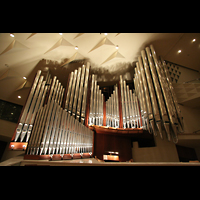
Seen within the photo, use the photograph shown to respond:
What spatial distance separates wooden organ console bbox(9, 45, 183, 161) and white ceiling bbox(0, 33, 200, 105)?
660 mm

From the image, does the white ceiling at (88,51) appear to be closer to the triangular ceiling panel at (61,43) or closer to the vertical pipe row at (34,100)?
the triangular ceiling panel at (61,43)

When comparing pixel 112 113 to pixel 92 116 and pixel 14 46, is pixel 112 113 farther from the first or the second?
pixel 14 46

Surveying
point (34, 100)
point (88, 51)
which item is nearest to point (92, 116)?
point (34, 100)

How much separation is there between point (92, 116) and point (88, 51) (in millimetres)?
3515

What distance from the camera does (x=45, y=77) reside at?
7305 mm

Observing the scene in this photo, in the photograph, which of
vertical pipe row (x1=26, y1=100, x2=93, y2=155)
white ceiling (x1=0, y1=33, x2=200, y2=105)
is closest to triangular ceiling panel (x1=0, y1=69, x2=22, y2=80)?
white ceiling (x1=0, y1=33, x2=200, y2=105)

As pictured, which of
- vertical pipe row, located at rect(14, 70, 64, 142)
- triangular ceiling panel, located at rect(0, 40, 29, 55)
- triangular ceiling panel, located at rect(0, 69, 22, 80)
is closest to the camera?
vertical pipe row, located at rect(14, 70, 64, 142)

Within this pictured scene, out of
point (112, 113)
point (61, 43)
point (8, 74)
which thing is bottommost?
point (112, 113)

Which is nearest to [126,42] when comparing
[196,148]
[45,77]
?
[45,77]

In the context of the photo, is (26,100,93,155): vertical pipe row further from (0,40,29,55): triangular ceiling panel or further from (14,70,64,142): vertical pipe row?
(0,40,29,55): triangular ceiling panel

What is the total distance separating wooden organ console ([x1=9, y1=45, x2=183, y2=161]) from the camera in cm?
344

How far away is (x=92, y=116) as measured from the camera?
569 cm
